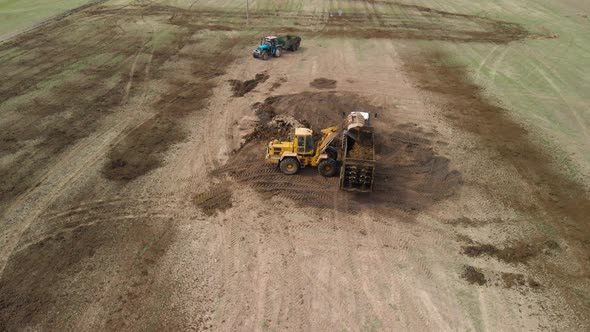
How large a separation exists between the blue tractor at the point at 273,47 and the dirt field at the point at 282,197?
1069 millimetres

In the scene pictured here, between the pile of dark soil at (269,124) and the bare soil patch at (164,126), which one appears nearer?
the bare soil patch at (164,126)

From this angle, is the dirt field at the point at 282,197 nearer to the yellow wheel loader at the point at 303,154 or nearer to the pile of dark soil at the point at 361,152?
the yellow wheel loader at the point at 303,154

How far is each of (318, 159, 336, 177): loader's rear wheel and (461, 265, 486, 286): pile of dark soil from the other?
6748 millimetres

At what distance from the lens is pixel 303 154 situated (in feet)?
57.5

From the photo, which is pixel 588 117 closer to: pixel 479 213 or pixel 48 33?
pixel 479 213

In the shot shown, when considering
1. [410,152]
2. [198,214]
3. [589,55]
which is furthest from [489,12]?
[198,214]

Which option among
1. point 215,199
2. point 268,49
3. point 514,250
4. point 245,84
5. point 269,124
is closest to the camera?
point 514,250

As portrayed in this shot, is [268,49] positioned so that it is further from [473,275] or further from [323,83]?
[473,275]

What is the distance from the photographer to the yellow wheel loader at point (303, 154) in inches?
679

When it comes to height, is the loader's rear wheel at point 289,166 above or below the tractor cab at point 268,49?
below

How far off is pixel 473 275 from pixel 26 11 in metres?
51.9

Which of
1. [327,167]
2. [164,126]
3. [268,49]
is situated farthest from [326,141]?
[268,49]

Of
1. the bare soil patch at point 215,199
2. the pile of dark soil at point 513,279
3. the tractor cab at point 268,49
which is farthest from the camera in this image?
the tractor cab at point 268,49

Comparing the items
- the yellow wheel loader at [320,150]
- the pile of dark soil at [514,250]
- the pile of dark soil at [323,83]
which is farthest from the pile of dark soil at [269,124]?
the pile of dark soil at [514,250]
